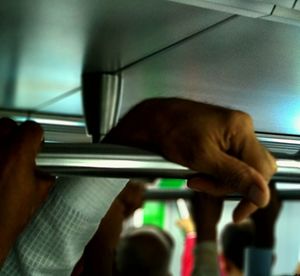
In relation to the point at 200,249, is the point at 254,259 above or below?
below

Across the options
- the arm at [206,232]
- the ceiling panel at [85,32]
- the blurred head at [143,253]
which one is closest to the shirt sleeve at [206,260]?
the arm at [206,232]

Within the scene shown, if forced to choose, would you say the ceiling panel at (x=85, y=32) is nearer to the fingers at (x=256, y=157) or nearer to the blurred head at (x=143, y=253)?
the fingers at (x=256, y=157)

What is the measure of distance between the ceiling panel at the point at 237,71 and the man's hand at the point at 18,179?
0.21m

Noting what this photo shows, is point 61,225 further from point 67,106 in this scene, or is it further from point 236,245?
point 236,245

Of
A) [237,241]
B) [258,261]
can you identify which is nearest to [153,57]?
[258,261]

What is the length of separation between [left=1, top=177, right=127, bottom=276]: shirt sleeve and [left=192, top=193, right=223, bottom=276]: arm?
799mm

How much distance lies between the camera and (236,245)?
2.85 m

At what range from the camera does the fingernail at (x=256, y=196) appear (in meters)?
0.48

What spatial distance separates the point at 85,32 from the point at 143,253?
64.9 inches

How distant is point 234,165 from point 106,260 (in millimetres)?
532

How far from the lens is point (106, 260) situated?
981 mm

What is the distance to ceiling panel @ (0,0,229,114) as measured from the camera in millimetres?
560

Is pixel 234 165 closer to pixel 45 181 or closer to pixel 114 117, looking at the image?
pixel 45 181

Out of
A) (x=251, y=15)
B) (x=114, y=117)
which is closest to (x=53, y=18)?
(x=251, y=15)
